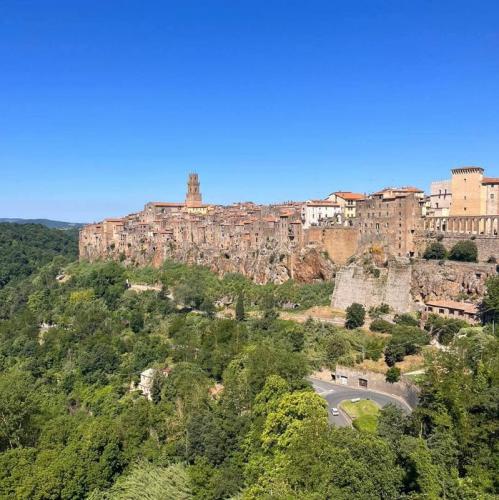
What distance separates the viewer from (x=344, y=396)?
30.1 metres

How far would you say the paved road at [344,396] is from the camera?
27.1 meters

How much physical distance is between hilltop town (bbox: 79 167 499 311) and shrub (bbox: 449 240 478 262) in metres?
0.61

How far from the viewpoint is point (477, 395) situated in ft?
64.5

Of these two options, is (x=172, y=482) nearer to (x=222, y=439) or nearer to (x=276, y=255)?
(x=222, y=439)

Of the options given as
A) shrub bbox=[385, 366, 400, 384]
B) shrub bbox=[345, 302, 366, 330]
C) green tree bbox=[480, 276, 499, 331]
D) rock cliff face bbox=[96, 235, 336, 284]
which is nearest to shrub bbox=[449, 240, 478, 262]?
green tree bbox=[480, 276, 499, 331]

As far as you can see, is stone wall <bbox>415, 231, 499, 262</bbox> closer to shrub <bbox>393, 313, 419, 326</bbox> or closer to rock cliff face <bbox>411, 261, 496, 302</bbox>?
rock cliff face <bbox>411, 261, 496, 302</bbox>

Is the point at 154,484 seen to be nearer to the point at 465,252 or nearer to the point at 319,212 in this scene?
the point at 465,252

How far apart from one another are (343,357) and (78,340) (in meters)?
25.1

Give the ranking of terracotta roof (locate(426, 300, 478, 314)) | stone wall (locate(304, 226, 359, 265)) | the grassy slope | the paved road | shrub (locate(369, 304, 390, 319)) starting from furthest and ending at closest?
stone wall (locate(304, 226, 359, 265)) < shrub (locate(369, 304, 390, 319)) < terracotta roof (locate(426, 300, 478, 314)) < the paved road < the grassy slope

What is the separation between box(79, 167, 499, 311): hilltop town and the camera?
41.1m

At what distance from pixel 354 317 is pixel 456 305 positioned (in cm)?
705

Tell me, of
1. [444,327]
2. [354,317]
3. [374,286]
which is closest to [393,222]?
[374,286]

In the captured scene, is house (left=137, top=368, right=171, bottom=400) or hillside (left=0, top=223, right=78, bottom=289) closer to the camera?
house (left=137, top=368, right=171, bottom=400)

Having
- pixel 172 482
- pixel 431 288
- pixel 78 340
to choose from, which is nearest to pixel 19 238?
pixel 78 340
